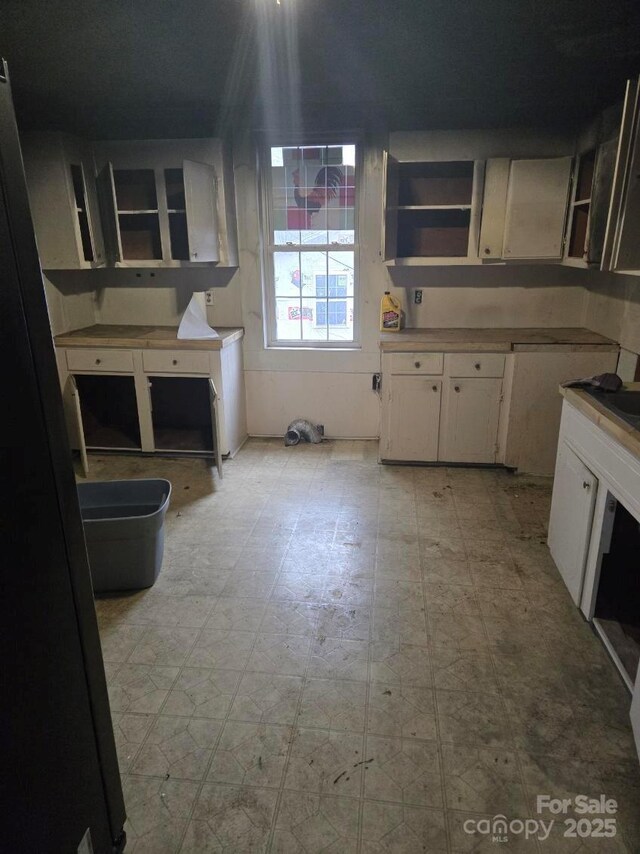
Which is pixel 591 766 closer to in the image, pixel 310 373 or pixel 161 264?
pixel 310 373

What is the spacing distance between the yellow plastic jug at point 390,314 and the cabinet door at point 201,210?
4.16ft

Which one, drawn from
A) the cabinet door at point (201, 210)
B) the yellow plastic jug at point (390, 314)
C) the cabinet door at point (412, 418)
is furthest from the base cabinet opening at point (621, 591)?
the cabinet door at point (201, 210)

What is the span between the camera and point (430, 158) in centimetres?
356

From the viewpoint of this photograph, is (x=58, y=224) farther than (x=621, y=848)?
Yes

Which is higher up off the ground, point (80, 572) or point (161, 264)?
point (161, 264)

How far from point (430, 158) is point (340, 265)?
94 cm

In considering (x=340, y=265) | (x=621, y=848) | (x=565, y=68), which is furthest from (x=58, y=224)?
(x=621, y=848)

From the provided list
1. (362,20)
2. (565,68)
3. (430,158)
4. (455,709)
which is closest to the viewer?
(455,709)

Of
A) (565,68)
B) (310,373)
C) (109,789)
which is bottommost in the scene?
(109,789)

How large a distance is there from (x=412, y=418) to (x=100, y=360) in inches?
87.4

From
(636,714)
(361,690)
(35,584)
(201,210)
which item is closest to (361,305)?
(201,210)

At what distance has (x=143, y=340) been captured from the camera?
3711 mm

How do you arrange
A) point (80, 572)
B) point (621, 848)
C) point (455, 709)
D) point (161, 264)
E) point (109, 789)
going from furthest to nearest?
point (161, 264), point (455, 709), point (621, 848), point (109, 789), point (80, 572)

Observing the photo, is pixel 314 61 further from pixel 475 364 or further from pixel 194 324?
pixel 475 364
